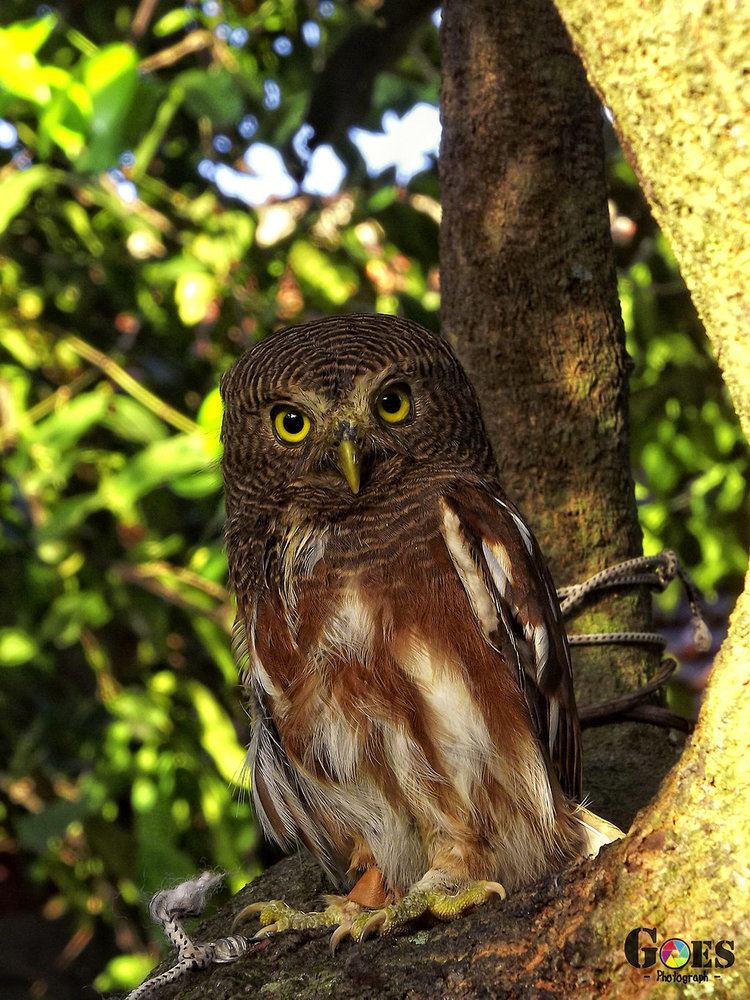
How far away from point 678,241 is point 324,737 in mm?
923

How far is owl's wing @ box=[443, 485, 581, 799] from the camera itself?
1571 millimetres

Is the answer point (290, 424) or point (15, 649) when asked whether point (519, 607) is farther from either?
point (15, 649)

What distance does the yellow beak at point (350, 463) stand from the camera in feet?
5.57

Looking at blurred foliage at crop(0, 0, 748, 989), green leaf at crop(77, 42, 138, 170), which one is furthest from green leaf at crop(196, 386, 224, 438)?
green leaf at crop(77, 42, 138, 170)

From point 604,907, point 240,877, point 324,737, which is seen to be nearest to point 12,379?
point 240,877

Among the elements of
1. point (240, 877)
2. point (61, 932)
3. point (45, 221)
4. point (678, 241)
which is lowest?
point (61, 932)

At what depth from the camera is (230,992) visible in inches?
45.6

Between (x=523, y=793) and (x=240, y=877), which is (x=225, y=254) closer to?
(x=240, y=877)

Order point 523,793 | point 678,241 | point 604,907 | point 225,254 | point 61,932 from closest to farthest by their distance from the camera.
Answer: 1. point 678,241
2. point 604,907
3. point 523,793
4. point 225,254
5. point 61,932

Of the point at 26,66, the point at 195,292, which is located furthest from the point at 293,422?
the point at 195,292

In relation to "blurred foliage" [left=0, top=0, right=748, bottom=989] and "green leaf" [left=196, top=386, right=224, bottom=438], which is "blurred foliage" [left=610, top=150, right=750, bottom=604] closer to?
"blurred foliage" [left=0, top=0, right=748, bottom=989]

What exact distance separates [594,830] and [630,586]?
522 millimetres

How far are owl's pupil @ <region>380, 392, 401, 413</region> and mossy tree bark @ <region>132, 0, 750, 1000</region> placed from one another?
915 mm

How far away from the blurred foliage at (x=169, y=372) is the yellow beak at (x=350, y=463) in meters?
1.09
